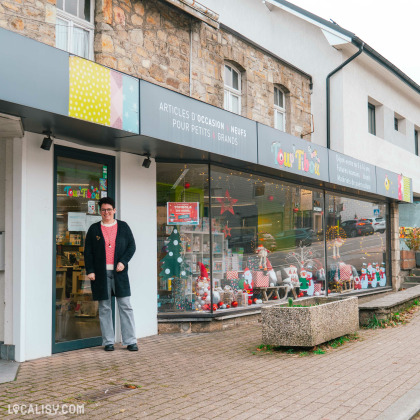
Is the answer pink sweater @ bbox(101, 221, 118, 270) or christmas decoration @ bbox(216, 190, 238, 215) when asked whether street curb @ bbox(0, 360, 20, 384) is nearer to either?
pink sweater @ bbox(101, 221, 118, 270)

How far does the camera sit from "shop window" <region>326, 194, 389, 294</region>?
1248 cm

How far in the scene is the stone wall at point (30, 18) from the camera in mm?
6438

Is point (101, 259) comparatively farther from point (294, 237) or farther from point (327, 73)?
point (327, 73)

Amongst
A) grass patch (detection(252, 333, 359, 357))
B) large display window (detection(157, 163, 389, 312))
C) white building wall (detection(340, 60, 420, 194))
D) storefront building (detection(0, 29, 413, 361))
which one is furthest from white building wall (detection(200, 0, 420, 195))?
grass patch (detection(252, 333, 359, 357))

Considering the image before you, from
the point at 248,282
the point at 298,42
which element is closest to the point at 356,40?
the point at 298,42

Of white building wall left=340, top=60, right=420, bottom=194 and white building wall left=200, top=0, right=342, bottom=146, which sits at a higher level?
white building wall left=200, top=0, right=342, bottom=146

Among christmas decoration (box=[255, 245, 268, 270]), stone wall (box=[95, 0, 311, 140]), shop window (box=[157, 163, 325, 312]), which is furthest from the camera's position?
christmas decoration (box=[255, 245, 268, 270])

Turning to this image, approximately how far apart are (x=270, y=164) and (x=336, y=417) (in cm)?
547

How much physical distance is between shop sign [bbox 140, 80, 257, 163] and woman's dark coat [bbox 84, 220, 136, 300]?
146 cm

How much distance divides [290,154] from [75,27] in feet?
14.0

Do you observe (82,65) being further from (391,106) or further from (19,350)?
(391,106)

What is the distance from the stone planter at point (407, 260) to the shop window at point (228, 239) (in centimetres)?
554

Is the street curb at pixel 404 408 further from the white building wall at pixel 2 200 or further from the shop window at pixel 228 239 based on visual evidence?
the white building wall at pixel 2 200

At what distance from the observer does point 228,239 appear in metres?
Result: 9.31
